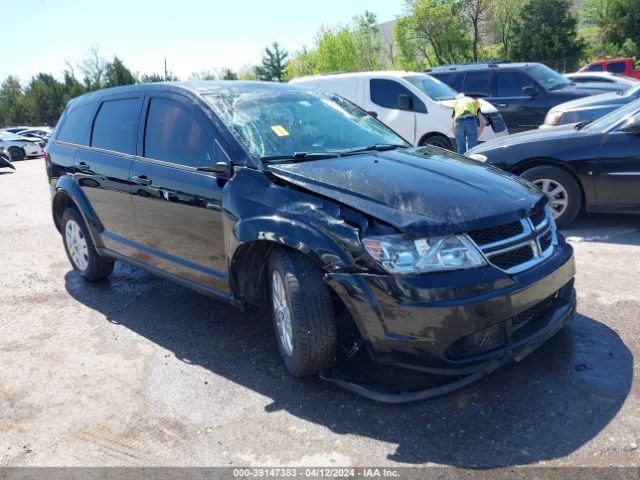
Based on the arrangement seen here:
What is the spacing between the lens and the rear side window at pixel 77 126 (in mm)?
5238

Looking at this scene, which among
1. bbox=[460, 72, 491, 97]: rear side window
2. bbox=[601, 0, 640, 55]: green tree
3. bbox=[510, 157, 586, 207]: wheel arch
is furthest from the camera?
bbox=[601, 0, 640, 55]: green tree

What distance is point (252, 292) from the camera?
371 centimetres

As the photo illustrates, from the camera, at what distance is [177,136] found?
161 inches

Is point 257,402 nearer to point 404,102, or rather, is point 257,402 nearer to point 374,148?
point 374,148

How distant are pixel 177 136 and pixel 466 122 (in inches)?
224

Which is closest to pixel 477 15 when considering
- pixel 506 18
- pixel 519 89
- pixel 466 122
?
pixel 506 18

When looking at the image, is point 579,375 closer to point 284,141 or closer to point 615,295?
point 615,295

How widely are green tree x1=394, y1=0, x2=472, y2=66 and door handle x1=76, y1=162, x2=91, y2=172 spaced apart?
113ft

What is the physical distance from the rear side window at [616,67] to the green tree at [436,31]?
13.7 metres

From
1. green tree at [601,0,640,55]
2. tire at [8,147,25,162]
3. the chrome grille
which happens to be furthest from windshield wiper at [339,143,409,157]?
green tree at [601,0,640,55]

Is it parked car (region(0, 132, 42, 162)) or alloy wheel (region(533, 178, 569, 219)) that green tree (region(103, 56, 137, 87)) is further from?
alloy wheel (region(533, 178, 569, 219))

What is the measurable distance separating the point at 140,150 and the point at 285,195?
1.69 m

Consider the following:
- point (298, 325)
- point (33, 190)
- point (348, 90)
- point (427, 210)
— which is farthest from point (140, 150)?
point (33, 190)

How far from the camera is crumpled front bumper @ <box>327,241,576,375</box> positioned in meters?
2.81
